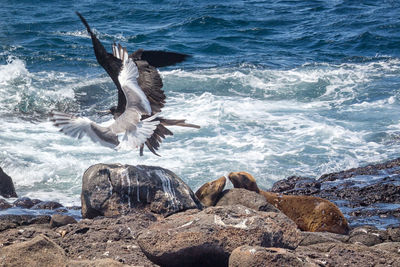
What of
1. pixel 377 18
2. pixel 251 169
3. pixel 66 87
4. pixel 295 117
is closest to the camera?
pixel 251 169

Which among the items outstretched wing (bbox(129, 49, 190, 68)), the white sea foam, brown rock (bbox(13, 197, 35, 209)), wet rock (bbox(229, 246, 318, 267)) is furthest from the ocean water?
wet rock (bbox(229, 246, 318, 267))

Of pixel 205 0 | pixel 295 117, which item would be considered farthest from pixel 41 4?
pixel 295 117

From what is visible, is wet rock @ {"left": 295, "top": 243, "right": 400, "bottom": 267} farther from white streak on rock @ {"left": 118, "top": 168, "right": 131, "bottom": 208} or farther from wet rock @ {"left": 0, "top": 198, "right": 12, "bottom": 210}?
wet rock @ {"left": 0, "top": 198, "right": 12, "bottom": 210}

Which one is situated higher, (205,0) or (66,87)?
(205,0)

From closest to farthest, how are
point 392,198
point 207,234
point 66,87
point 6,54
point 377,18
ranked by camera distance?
point 207,234
point 392,198
point 66,87
point 6,54
point 377,18

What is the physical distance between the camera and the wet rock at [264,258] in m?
3.65

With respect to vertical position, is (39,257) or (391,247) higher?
(39,257)

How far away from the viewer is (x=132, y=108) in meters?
6.61

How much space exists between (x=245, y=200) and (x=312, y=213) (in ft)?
2.55

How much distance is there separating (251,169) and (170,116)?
10.9ft

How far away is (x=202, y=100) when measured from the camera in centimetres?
1327

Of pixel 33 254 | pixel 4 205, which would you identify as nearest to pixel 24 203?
pixel 4 205

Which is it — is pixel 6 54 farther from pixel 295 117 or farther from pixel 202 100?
pixel 295 117

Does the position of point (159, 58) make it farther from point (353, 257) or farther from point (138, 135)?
point (353, 257)
